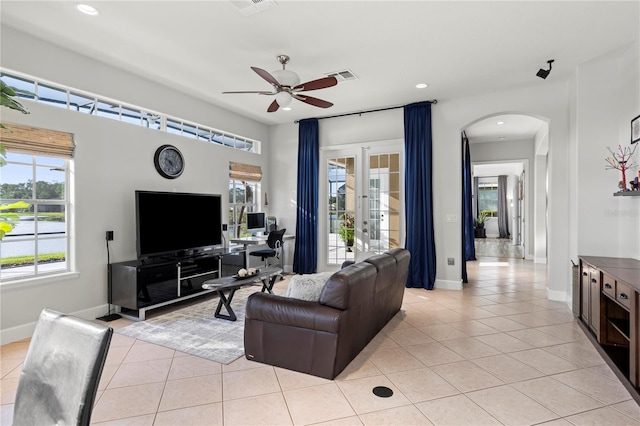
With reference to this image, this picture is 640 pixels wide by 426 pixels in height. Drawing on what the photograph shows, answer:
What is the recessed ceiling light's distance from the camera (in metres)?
3.04

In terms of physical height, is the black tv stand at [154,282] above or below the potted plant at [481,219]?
below

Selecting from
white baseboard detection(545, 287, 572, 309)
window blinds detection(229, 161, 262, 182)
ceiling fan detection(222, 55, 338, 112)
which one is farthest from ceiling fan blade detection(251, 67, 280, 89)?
white baseboard detection(545, 287, 572, 309)

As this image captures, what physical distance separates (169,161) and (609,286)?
5.41 meters

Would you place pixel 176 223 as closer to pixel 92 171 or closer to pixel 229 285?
pixel 92 171

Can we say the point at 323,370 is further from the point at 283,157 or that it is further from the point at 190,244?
the point at 283,157

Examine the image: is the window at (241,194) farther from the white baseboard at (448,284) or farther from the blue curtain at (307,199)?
the white baseboard at (448,284)

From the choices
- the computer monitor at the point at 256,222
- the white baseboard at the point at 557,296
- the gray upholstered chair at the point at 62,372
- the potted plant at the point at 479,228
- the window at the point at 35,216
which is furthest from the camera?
the potted plant at the point at 479,228

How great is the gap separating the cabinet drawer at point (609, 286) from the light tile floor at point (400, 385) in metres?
0.61

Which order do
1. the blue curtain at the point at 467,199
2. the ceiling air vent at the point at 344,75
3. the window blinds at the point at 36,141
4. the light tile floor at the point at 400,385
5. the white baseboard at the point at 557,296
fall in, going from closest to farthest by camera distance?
the light tile floor at the point at 400,385 < the window blinds at the point at 36,141 < the ceiling air vent at the point at 344,75 < the white baseboard at the point at 557,296 < the blue curtain at the point at 467,199

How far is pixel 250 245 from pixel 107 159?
2803 millimetres

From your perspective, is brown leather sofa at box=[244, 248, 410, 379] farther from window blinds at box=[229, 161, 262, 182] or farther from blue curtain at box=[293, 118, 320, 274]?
window blinds at box=[229, 161, 262, 182]

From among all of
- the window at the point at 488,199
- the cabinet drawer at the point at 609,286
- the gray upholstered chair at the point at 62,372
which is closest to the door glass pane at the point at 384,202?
the cabinet drawer at the point at 609,286

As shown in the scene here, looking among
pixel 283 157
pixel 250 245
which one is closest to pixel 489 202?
pixel 283 157

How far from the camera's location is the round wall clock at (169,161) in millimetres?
4883
